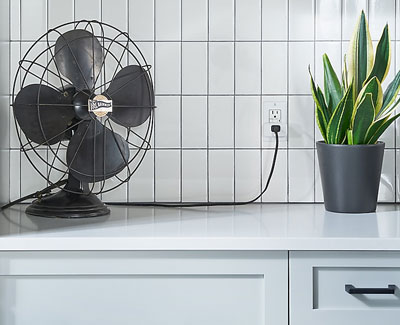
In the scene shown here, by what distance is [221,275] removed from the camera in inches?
64.2

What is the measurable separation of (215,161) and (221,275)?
635mm

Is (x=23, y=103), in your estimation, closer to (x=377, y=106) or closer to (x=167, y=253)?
(x=167, y=253)

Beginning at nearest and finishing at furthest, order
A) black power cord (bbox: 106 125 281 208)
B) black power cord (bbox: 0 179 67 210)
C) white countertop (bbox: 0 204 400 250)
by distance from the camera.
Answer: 1. white countertop (bbox: 0 204 400 250)
2. black power cord (bbox: 0 179 67 210)
3. black power cord (bbox: 106 125 281 208)

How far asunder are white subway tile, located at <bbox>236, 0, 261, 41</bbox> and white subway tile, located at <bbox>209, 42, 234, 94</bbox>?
5 centimetres

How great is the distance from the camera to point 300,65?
2.20 meters

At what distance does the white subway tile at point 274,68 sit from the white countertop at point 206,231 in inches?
16.1

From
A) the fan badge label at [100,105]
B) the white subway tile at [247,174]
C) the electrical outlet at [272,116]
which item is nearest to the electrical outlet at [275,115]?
the electrical outlet at [272,116]

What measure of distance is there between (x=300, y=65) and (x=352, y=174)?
16.8 inches

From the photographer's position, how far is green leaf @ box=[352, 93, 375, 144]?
6.16 feet

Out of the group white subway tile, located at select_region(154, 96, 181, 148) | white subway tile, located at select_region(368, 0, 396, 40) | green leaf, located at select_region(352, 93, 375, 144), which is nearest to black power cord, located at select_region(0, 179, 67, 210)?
white subway tile, located at select_region(154, 96, 181, 148)

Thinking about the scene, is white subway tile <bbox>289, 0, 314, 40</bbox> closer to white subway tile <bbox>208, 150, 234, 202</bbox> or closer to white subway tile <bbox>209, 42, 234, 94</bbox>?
white subway tile <bbox>209, 42, 234, 94</bbox>

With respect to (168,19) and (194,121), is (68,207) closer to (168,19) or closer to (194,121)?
(194,121)

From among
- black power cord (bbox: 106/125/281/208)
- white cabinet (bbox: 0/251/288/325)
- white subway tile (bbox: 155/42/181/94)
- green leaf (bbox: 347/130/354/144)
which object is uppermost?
white subway tile (bbox: 155/42/181/94)

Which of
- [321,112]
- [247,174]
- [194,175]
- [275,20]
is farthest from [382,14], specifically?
[194,175]
